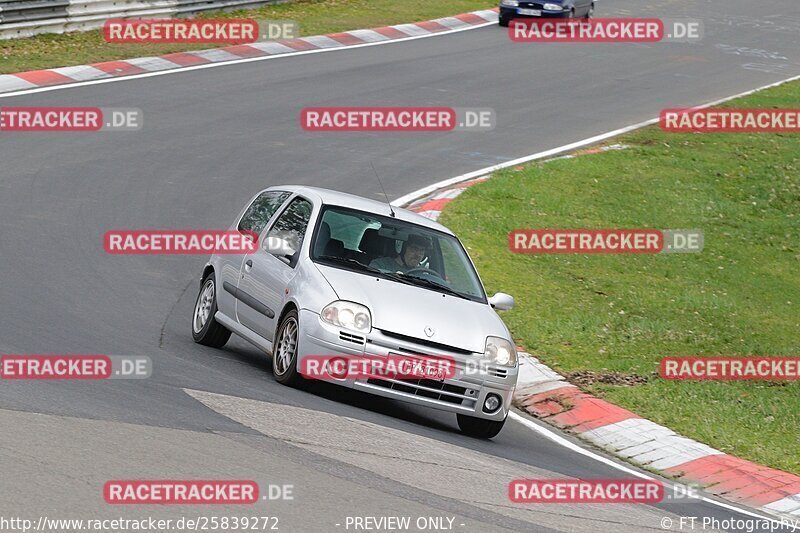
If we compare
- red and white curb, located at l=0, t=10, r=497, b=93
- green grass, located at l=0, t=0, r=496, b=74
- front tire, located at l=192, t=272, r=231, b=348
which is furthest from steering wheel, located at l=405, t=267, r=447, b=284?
green grass, located at l=0, t=0, r=496, b=74

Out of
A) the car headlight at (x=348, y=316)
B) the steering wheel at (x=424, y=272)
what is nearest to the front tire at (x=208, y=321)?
the steering wheel at (x=424, y=272)

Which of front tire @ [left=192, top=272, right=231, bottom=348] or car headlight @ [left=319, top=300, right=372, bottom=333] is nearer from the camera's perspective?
car headlight @ [left=319, top=300, right=372, bottom=333]

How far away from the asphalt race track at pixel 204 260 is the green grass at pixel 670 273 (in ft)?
4.77

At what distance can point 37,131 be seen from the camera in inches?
761

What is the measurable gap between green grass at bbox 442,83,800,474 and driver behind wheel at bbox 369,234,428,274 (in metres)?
2.21

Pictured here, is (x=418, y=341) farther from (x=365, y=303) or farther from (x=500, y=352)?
(x=500, y=352)

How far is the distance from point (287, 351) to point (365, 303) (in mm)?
775

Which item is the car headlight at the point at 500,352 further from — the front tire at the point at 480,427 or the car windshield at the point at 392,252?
the car windshield at the point at 392,252

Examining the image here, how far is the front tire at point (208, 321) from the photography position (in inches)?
463

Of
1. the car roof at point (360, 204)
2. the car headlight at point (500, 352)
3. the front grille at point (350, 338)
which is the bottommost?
the car headlight at point (500, 352)

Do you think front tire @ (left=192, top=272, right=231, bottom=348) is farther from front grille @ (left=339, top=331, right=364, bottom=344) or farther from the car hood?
front grille @ (left=339, top=331, right=364, bottom=344)

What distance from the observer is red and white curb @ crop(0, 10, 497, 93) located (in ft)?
73.2

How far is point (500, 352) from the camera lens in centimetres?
1014

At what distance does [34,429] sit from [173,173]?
1058 cm
